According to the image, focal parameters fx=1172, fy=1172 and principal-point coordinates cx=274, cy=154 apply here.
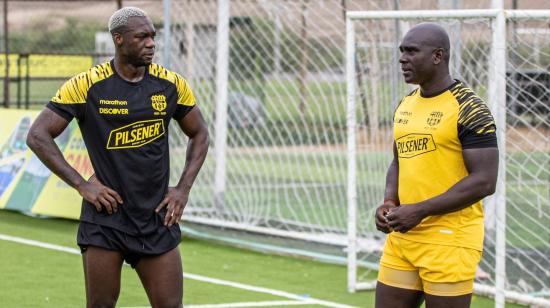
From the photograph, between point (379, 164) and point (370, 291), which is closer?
point (370, 291)

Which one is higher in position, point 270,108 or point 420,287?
point 270,108

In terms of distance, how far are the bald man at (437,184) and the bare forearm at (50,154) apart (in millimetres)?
1633

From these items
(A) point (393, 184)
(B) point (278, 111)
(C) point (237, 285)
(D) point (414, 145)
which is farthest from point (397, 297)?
(B) point (278, 111)

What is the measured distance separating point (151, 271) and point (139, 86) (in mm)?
989

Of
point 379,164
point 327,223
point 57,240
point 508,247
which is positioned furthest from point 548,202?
point 57,240

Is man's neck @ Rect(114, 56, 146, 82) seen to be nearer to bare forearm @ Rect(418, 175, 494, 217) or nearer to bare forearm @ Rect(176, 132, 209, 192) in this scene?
bare forearm @ Rect(176, 132, 209, 192)

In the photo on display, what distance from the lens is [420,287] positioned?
5953 millimetres

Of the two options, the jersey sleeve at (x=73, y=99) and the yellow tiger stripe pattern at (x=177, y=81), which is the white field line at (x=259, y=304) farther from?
the jersey sleeve at (x=73, y=99)

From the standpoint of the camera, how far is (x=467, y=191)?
5.66m

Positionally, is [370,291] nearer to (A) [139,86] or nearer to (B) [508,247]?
(B) [508,247]

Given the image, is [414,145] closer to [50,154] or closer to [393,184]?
[393,184]

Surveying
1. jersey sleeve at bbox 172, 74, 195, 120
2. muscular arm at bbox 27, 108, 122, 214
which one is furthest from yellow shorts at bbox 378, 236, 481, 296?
muscular arm at bbox 27, 108, 122, 214

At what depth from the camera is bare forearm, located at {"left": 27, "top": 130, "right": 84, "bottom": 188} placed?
20.3ft


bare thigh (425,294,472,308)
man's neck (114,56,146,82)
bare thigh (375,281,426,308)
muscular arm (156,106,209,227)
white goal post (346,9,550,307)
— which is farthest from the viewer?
white goal post (346,9,550,307)
